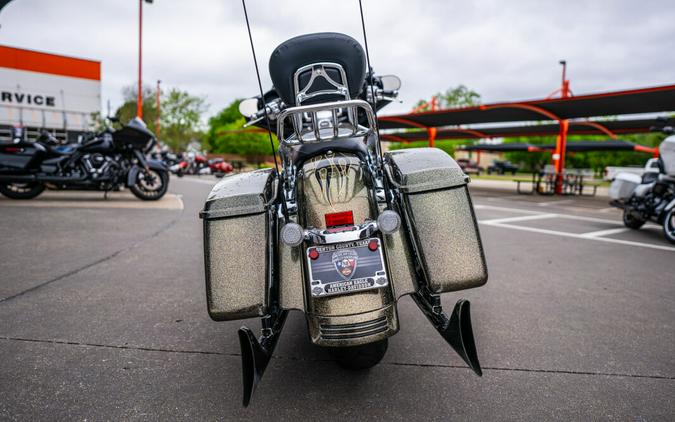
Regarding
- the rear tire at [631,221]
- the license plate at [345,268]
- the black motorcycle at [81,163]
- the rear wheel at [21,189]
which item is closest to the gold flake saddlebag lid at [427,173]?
the license plate at [345,268]

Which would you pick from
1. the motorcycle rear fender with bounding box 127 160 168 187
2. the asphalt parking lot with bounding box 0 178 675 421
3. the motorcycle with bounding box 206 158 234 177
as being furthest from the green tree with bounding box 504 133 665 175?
the asphalt parking lot with bounding box 0 178 675 421

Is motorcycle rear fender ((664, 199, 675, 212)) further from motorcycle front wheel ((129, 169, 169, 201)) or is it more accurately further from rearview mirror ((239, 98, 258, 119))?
motorcycle front wheel ((129, 169, 169, 201))

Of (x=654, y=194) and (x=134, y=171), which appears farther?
(x=134, y=171)

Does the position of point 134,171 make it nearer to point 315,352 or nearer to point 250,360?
point 315,352

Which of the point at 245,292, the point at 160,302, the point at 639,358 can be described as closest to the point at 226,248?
the point at 245,292

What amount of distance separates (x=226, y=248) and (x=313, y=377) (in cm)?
91

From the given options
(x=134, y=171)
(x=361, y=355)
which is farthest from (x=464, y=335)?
(x=134, y=171)

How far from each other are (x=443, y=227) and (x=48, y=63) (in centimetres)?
2912

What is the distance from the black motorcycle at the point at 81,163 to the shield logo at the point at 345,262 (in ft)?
29.9

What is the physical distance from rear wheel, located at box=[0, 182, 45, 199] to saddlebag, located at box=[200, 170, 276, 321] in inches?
393

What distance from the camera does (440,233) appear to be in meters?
2.37

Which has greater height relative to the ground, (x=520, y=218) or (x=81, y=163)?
(x=81, y=163)

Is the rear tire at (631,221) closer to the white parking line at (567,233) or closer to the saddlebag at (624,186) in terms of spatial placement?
the white parking line at (567,233)

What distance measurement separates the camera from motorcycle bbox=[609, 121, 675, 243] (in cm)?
722
